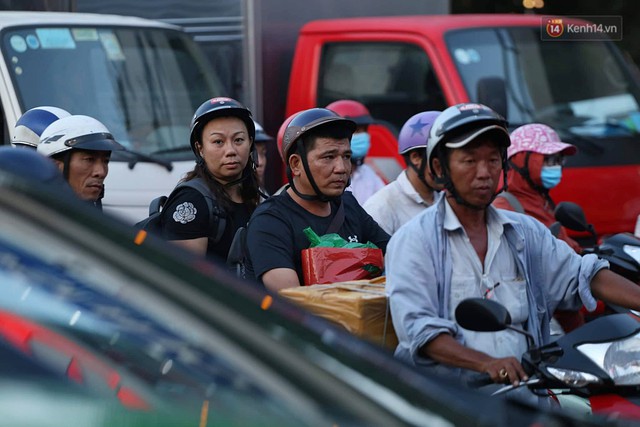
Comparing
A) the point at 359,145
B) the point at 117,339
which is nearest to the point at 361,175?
the point at 359,145

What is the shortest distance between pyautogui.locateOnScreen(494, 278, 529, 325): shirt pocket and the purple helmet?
2.61 meters

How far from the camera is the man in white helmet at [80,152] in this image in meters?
5.66

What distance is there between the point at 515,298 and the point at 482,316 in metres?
0.69

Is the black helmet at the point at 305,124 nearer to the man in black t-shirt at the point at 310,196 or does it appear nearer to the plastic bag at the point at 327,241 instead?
the man in black t-shirt at the point at 310,196

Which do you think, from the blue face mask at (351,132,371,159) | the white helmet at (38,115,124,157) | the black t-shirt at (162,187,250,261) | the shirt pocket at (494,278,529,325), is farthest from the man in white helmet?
the blue face mask at (351,132,371,159)

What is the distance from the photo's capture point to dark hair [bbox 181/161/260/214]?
5742 millimetres

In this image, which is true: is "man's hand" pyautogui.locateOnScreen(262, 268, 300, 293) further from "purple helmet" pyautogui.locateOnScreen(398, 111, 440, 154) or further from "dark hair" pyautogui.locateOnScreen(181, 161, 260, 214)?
"purple helmet" pyautogui.locateOnScreen(398, 111, 440, 154)

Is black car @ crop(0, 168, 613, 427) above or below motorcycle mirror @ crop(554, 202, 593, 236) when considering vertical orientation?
above

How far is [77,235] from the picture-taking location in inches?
92.1

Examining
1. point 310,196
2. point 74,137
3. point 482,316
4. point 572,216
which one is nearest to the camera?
point 482,316

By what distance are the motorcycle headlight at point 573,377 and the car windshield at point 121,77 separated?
5392 millimetres

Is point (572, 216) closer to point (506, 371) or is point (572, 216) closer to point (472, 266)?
point (472, 266)

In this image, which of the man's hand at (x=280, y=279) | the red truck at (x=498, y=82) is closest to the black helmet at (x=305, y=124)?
the man's hand at (x=280, y=279)

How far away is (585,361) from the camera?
152 inches
